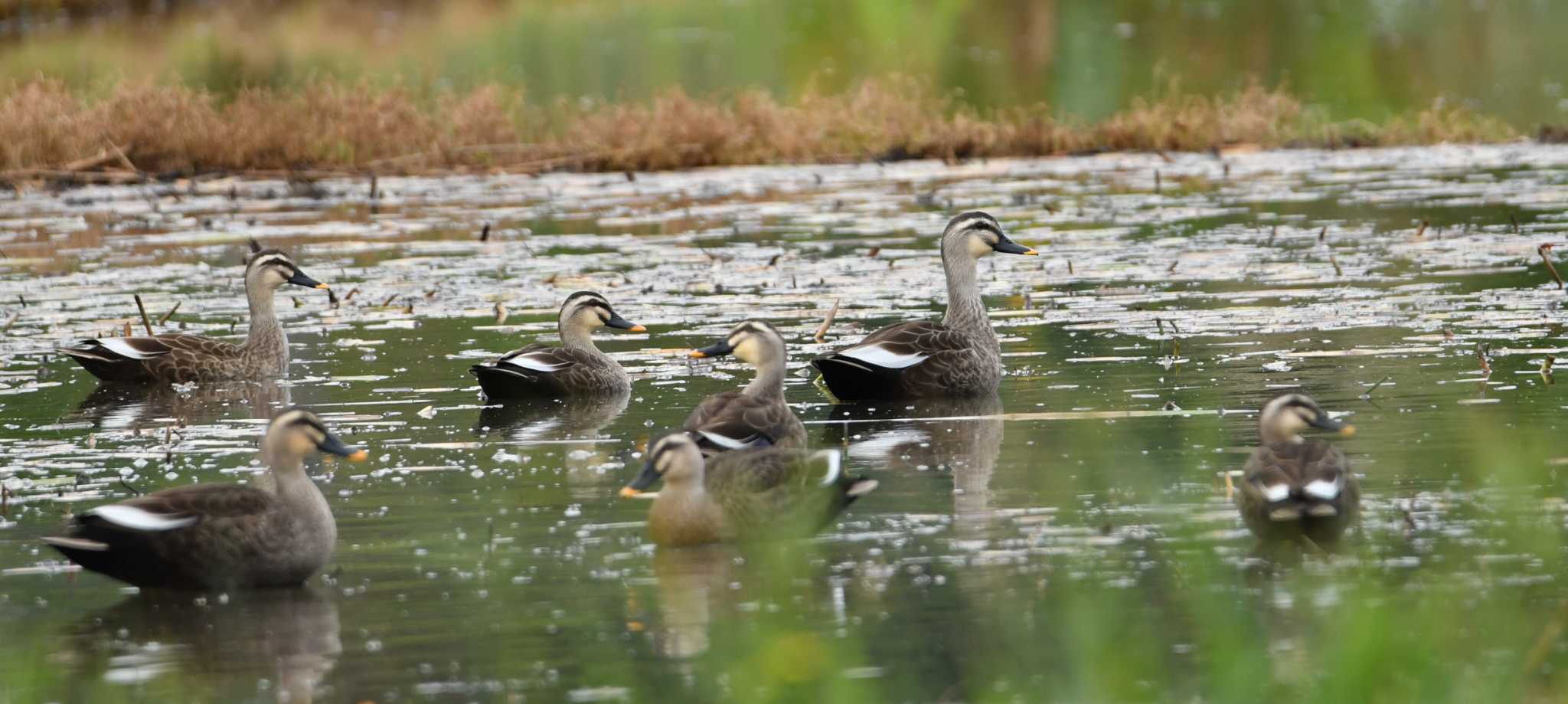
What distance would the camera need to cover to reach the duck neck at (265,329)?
16094 mm

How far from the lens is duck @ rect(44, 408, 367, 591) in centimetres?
904

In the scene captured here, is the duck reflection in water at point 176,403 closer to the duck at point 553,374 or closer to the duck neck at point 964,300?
the duck at point 553,374

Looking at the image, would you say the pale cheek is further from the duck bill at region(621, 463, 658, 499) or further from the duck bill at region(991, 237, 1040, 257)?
the duck bill at region(991, 237, 1040, 257)

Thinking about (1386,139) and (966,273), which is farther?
(1386,139)

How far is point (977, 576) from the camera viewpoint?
8969mm

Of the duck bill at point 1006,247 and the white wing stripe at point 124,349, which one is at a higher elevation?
the duck bill at point 1006,247

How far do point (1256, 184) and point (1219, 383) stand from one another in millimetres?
14165

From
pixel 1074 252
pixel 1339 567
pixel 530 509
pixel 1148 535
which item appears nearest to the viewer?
pixel 1339 567

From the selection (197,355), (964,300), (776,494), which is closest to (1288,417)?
(776,494)

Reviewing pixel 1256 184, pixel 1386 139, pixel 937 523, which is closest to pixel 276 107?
pixel 1256 184

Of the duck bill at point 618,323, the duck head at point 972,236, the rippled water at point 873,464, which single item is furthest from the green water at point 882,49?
the duck head at point 972,236

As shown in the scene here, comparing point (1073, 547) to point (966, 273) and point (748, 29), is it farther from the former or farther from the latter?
point (748, 29)

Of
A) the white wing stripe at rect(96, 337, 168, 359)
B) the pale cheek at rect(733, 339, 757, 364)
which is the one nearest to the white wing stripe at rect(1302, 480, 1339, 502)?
the pale cheek at rect(733, 339, 757, 364)

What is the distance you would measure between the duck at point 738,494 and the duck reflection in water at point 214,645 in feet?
4.92
